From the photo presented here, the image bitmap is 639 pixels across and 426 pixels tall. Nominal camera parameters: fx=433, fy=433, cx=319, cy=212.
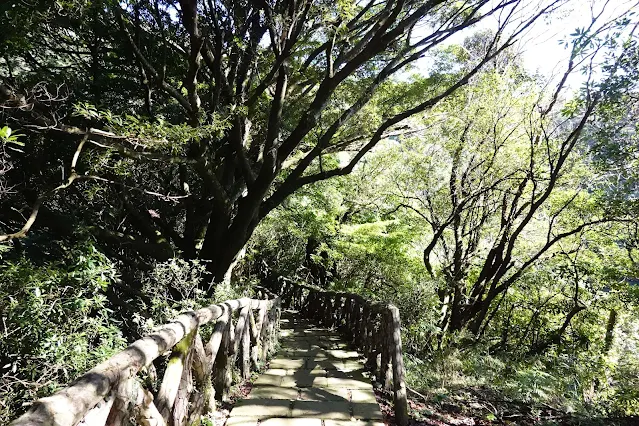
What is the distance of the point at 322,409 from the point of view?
415 centimetres

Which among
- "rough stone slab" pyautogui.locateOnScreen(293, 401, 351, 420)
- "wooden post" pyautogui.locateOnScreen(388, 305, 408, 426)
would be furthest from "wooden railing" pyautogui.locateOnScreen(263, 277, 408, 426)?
"rough stone slab" pyautogui.locateOnScreen(293, 401, 351, 420)

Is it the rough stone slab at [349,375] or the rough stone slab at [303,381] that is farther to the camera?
the rough stone slab at [349,375]

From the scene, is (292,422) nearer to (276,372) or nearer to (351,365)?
(276,372)

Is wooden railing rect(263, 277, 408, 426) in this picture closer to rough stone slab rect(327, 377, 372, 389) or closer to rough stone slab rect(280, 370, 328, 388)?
rough stone slab rect(327, 377, 372, 389)

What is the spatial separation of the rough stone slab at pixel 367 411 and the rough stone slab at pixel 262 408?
0.65 metres

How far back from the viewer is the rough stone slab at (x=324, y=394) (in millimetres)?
4508

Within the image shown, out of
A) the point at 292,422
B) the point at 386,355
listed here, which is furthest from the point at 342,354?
the point at 292,422

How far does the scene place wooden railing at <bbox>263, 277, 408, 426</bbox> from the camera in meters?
4.38

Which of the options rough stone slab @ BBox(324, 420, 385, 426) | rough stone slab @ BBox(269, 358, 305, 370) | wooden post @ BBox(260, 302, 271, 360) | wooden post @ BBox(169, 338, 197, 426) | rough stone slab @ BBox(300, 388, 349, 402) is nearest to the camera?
wooden post @ BBox(169, 338, 197, 426)

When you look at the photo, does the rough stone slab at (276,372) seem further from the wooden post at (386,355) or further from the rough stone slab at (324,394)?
the wooden post at (386,355)

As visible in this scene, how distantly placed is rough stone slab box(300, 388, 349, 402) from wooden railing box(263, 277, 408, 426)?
0.56m

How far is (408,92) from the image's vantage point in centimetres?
1125

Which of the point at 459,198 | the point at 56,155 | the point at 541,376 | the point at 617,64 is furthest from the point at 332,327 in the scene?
the point at 617,64

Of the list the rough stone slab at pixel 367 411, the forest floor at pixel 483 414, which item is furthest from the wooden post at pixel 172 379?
the forest floor at pixel 483 414
